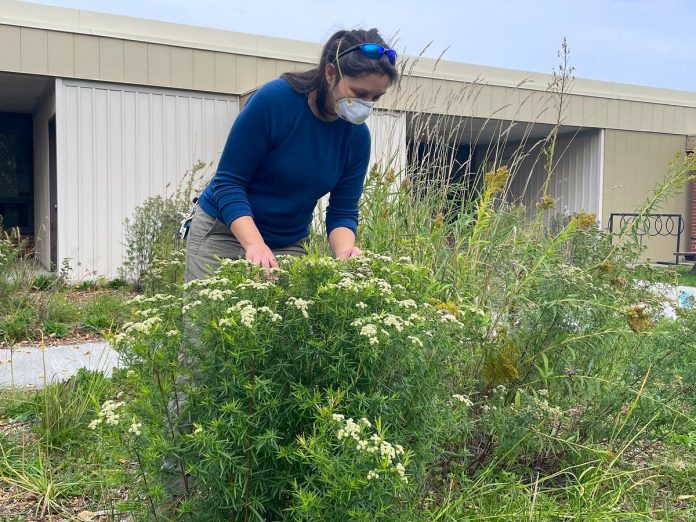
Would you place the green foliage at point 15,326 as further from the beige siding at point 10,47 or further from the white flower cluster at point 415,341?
the beige siding at point 10,47

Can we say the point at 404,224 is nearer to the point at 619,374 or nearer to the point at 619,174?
the point at 619,374

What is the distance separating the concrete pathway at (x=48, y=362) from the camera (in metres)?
3.99

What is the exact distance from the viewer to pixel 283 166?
2492mm

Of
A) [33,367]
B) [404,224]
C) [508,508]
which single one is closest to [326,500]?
[508,508]

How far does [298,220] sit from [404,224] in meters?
0.98

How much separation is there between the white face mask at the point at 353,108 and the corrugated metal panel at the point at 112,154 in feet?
22.6

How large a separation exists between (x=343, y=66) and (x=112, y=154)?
26.0ft

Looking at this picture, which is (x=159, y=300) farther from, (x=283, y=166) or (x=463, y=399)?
(x=463, y=399)

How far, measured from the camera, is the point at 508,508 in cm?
222

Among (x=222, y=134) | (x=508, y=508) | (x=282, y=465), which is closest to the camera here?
(x=282, y=465)

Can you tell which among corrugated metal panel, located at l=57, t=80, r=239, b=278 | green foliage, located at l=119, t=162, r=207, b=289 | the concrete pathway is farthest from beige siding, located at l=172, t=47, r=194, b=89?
the concrete pathway

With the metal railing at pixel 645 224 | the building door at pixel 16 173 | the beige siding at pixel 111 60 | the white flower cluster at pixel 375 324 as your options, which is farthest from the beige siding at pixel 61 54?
the white flower cluster at pixel 375 324

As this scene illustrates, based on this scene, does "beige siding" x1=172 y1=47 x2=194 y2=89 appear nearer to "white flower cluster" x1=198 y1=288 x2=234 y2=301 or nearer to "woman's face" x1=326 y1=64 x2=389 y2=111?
"woman's face" x1=326 y1=64 x2=389 y2=111

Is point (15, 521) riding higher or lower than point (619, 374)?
lower
